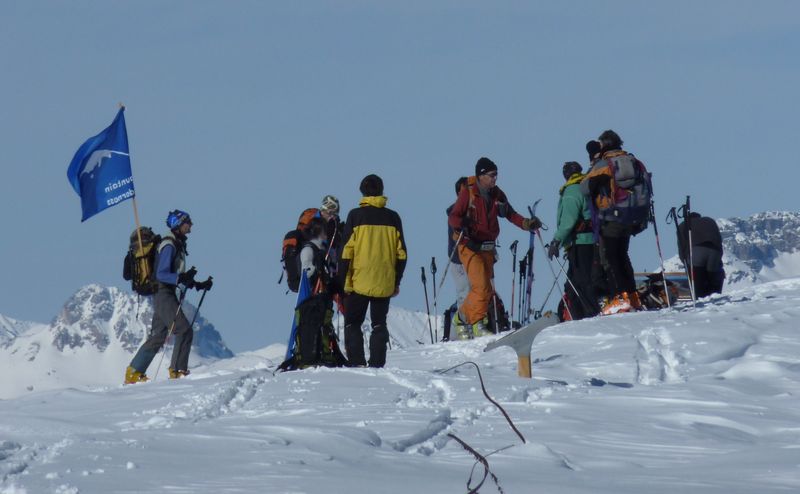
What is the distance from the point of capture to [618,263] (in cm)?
1486

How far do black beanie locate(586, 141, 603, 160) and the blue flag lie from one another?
504cm

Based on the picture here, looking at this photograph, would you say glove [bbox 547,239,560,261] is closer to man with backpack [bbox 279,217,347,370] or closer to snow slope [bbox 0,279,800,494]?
snow slope [bbox 0,279,800,494]

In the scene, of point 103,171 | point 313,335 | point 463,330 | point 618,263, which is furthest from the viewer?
point 103,171

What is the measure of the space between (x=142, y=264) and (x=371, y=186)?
3.02 m

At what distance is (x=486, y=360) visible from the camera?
12758 mm

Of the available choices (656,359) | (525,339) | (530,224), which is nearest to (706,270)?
(530,224)

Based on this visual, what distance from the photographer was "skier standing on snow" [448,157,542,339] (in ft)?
48.0

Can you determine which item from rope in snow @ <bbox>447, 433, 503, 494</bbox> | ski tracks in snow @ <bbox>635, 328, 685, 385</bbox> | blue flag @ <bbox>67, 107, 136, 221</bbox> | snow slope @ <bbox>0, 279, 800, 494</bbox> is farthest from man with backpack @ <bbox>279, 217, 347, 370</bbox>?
blue flag @ <bbox>67, 107, 136, 221</bbox>

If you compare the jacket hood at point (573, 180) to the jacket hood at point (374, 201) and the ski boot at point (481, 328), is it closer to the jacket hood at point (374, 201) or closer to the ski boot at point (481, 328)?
the ski boot at point (481, 328)

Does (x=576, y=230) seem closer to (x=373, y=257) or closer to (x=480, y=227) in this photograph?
(x=480, y=227)

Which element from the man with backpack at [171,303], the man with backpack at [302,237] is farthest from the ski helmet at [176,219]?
the man with backpack at [302,237]

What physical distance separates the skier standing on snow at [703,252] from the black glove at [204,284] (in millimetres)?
5850

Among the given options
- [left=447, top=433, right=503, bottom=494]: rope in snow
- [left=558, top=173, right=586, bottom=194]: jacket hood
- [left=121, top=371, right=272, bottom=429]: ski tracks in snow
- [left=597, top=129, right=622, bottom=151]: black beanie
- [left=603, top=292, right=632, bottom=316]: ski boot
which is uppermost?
[left=597, top=129, right=622, bottom=151]: black beanie

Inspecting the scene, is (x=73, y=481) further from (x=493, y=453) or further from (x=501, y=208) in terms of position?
(x=501, y=208)
